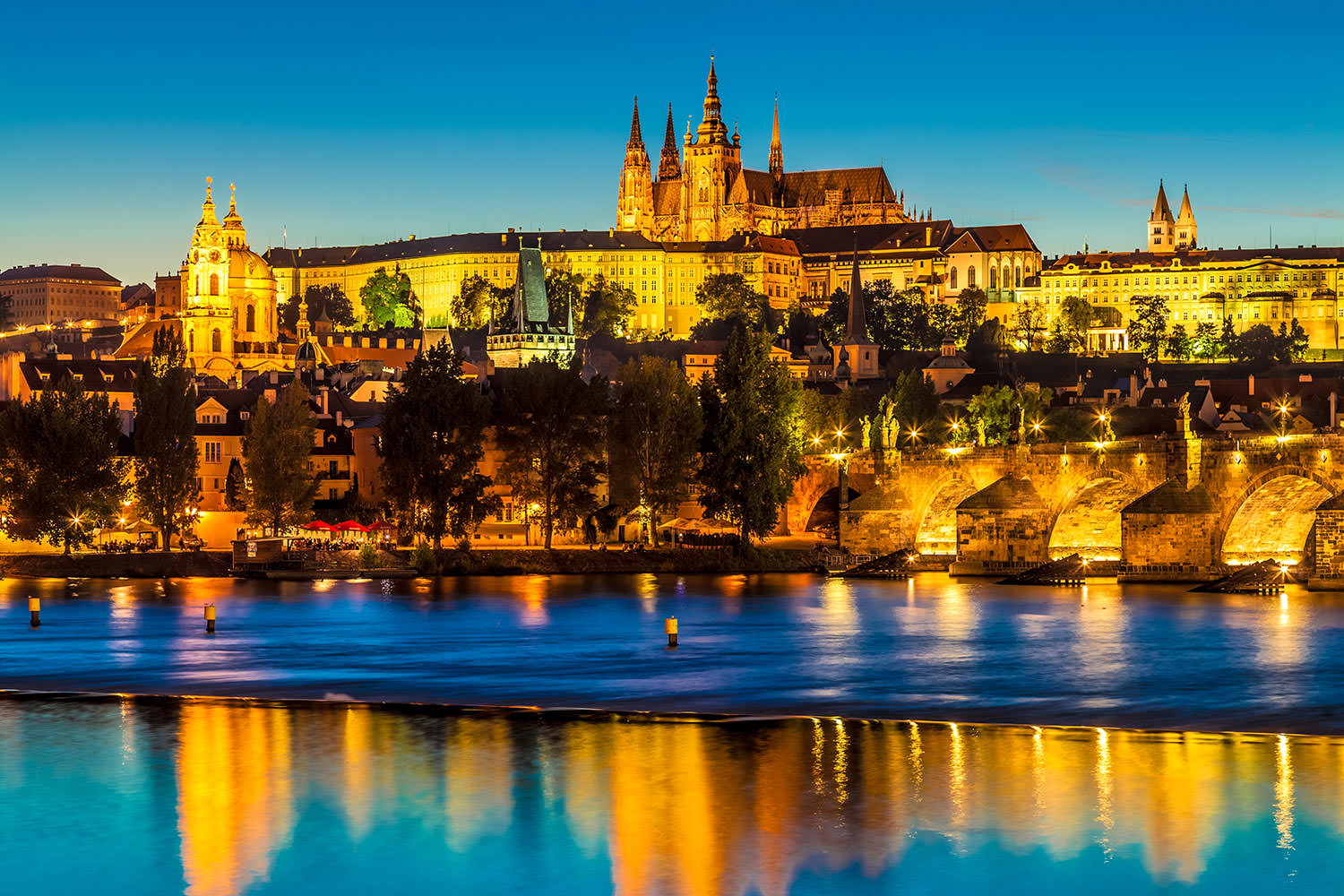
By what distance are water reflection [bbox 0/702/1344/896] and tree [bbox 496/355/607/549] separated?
125ft

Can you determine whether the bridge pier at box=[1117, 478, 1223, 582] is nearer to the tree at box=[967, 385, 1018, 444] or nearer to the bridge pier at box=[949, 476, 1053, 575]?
the bridge pier at box=[949, 476, 1053, 575]

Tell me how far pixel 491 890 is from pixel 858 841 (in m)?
5.60

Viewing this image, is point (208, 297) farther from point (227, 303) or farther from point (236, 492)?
point (236, 492)

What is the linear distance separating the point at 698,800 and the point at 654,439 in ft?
157

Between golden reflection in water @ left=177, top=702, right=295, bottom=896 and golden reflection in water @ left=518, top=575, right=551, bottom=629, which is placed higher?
golden reflection in water @ left=518, top=575, right=551, bottom=629

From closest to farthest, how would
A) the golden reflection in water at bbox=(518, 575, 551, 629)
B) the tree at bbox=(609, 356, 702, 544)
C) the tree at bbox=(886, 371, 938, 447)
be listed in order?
the golden reflection in water at bbox=(518, 575, 551, 629), the tree at bbox=(609, 356, 702, 544), the tree at bbox=(886, 371, 938, 447)

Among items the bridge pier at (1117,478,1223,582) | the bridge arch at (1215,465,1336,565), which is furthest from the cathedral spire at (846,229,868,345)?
the bridge arch at (1215,465,1336,565)

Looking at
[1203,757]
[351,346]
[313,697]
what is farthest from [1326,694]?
[351,346]

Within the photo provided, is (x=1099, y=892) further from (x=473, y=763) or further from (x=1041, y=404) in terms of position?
(x=1041, y=404)

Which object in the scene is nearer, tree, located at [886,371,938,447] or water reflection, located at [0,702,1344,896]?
water reflection, located at [0,702,1344,896]

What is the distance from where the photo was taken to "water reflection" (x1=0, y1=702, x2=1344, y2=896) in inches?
1072

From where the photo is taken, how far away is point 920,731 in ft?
122

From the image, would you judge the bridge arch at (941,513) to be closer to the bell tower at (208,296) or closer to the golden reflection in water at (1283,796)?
the golden reflection in water at (1283,796)

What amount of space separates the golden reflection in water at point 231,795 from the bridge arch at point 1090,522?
3651cm
